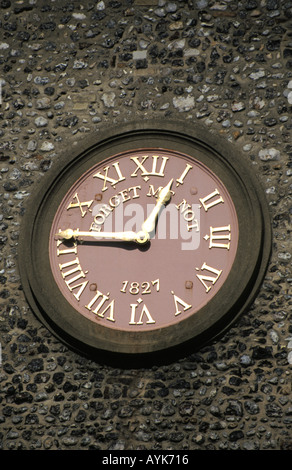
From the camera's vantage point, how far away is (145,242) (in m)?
12.6

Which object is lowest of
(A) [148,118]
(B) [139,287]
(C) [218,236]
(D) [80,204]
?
(B) [139,287]

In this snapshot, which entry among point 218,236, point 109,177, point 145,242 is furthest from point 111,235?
point 218,236

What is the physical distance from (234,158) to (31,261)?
220 centimetres

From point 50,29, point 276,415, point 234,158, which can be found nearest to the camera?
point 276,415

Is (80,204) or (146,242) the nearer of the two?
(146,242)

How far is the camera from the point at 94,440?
12.1m

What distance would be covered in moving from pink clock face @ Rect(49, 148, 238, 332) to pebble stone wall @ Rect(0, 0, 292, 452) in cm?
41

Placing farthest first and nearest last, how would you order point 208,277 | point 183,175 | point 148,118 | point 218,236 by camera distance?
point 148,118
point 183,175
point 218,236
point 208,277

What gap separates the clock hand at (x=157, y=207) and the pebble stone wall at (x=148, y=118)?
770 millimetres

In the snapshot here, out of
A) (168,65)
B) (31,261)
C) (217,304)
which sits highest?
(168,65)

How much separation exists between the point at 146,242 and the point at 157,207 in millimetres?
362

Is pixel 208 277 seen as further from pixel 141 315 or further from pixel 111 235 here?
pixel 111 235

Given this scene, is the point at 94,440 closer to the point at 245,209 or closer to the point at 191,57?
the point at 245,209

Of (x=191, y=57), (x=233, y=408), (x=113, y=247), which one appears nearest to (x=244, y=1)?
(x=191, y=57)
